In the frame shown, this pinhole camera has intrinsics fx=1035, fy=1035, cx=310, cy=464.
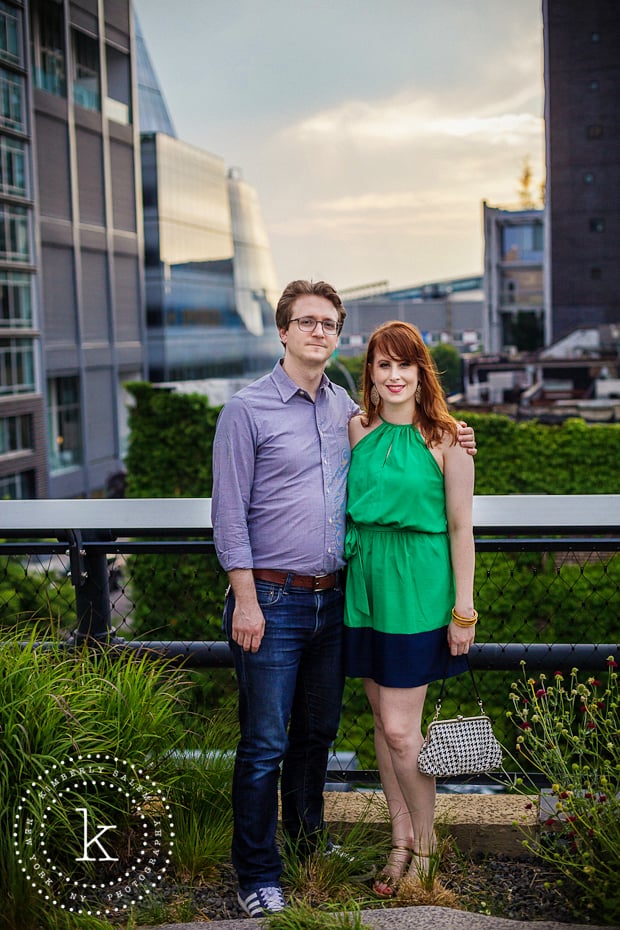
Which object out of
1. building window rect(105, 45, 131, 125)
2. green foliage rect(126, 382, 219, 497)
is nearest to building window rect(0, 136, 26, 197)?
building window rect(105, 45, 131, 125)

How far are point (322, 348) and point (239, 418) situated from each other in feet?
1.02

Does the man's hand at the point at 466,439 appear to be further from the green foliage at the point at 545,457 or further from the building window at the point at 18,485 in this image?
the building window at the point at 18,485

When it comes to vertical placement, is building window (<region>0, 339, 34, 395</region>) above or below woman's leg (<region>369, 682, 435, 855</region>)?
above

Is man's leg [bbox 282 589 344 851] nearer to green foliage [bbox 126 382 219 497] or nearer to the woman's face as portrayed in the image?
the woman's face

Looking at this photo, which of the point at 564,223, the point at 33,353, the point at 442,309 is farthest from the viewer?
the point at 442,309

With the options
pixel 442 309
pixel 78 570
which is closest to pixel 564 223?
pixel 442 309

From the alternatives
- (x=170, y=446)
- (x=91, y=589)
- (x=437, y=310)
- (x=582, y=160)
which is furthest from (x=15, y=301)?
(x=437, y=310)

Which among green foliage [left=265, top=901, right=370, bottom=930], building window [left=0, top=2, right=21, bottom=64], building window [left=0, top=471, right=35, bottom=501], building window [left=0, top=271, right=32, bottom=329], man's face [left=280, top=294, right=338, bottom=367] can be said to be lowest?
building window [left=0, top=471, right=35, bottom=501]

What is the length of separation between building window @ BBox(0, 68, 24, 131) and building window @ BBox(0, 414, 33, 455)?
1266cm

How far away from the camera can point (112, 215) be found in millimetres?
55000

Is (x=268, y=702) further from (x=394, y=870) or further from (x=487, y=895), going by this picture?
(x=487, y=895)

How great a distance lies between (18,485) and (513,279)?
143ft

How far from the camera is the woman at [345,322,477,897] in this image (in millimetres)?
2787

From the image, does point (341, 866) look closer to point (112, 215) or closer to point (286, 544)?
point (286, 544)
